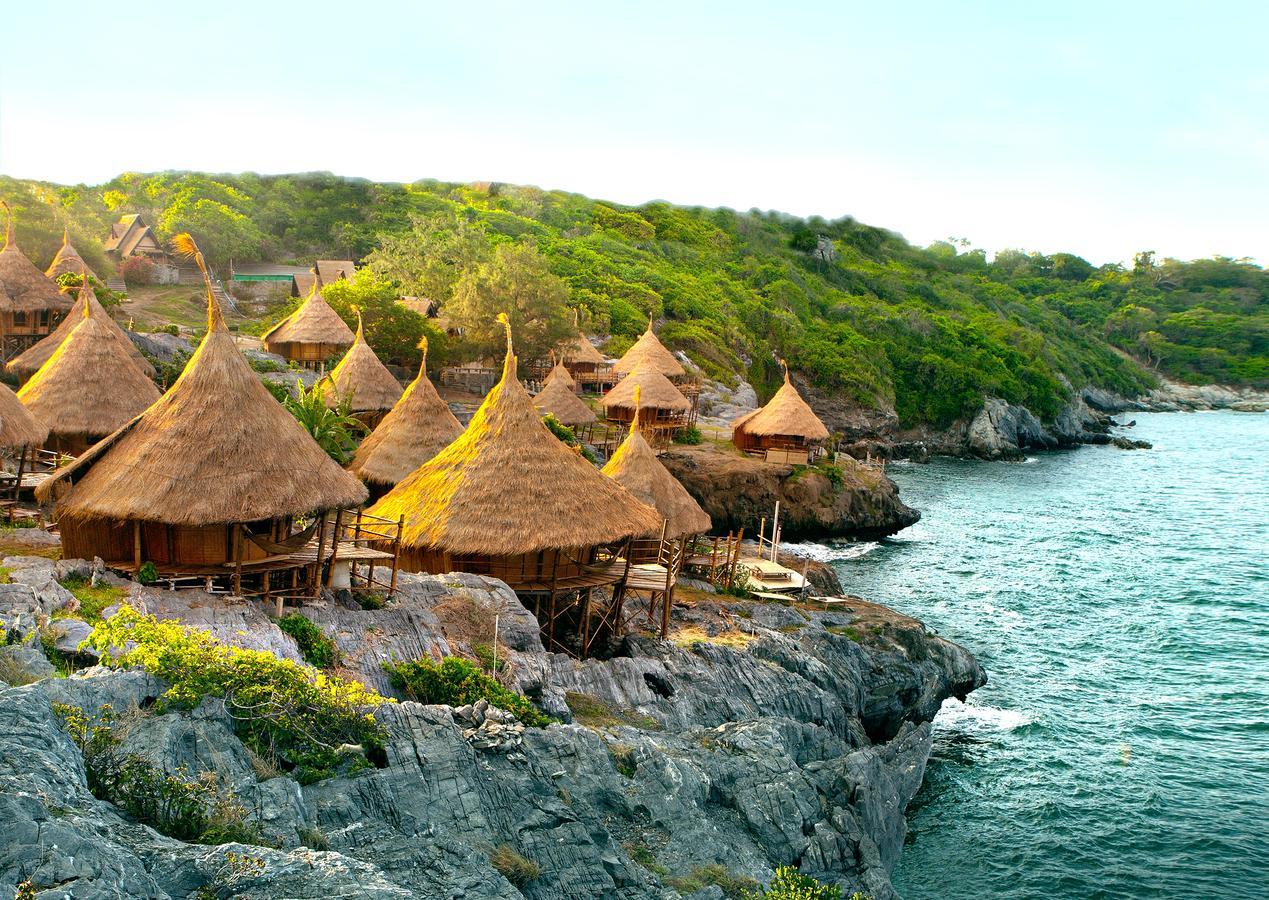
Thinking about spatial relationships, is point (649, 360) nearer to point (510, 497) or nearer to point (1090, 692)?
point (1090, 692)

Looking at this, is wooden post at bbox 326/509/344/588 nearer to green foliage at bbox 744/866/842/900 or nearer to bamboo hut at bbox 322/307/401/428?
green foliage at bbox 744/866/842/900

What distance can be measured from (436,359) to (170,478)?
37866 millimetres

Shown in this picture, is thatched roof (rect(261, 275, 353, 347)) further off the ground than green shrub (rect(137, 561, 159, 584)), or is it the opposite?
thatched roof (rect(261, 275, 353, 347))

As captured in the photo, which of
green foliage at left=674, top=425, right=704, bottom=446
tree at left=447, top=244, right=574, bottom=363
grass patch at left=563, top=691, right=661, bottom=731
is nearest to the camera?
grass patch at left=563, top=691, right=661, bottom=731

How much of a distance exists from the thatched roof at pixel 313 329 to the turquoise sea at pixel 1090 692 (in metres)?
25.8

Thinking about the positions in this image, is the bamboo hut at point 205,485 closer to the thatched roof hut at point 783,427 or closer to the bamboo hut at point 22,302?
the bamboo hut at point 22,302

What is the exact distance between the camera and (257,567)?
19.6m

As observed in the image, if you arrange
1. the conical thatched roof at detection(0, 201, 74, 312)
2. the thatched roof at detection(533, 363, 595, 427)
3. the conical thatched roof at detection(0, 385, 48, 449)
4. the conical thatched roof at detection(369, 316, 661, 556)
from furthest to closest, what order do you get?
the thatched roof at detection(533, 363, 595, 427), the conical thatched roof at detection(0, 201, 74, 312), the conical thatched roof at detection(0, 385, 48, 449), the conical thatched roof at detection(369, 316, 661, 556)

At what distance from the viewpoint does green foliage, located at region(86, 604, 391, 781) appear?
13.6 meters

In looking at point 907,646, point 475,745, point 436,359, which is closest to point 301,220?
point 436,359

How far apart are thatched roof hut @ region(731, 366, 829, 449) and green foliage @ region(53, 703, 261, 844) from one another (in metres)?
42.2

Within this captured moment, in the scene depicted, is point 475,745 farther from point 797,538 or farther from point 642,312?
point 642,312

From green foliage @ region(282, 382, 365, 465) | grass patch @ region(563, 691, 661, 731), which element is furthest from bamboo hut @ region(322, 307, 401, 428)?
grass patch @ region(563, 691, 661, 731)

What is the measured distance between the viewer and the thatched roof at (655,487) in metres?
32.4
